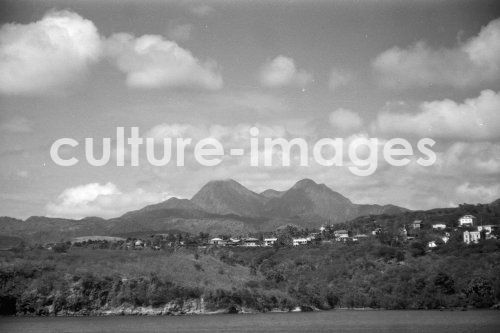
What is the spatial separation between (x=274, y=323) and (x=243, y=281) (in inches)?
1245

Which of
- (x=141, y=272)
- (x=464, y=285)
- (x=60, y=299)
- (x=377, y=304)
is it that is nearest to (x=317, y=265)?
(x=377, y=304)

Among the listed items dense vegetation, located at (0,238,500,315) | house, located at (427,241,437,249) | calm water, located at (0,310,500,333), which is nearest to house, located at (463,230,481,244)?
house, located at (427,241,437,249)

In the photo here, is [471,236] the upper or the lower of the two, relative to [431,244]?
upper

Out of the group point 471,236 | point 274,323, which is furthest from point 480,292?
point 471,236

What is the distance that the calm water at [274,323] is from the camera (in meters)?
81.8

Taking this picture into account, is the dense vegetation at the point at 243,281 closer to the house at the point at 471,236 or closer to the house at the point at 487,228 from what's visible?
the house at the point at 471,236

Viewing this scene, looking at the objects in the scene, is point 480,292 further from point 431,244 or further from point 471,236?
point 471,236

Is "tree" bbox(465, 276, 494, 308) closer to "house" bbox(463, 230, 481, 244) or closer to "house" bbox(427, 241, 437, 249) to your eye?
"house" bbox(427, 241, 437, 249)

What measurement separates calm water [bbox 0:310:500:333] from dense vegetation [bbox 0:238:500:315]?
587 cm

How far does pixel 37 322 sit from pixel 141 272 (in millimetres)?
25100

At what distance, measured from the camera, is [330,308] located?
12825 centimetres

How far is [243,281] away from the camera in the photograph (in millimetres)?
123875

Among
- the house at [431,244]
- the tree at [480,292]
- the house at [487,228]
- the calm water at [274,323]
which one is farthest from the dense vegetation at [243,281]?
the house at [487,228]

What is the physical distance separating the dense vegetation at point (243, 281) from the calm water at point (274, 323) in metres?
5.87
